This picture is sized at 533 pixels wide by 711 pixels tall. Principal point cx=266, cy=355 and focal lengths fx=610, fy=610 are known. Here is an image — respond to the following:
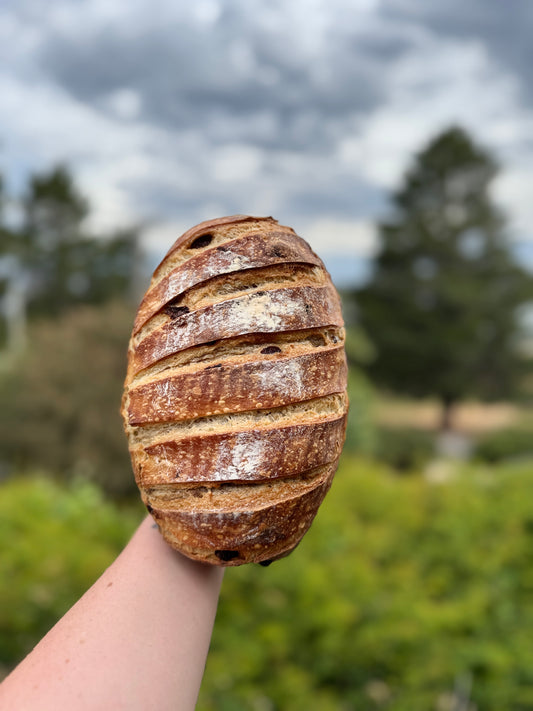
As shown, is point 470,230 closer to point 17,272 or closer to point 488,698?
point 17,272

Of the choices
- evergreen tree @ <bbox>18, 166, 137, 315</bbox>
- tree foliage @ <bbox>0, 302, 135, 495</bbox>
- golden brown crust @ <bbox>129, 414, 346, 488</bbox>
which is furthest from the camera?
evergreen tree @ <bbox>18, 166, 137, 315</bbox>

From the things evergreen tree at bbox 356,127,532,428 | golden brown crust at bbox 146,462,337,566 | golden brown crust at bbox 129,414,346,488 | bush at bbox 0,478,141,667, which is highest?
evergreen tree at bbox 356,127,532,428

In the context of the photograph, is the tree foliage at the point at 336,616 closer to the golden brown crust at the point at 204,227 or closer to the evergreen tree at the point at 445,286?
the golden brown crust at the point at 204,227

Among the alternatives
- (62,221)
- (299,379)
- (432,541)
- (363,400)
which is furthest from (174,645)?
(62,221)

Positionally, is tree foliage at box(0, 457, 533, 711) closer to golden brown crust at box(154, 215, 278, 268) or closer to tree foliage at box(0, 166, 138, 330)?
golden brown crust at box(154, 215, 278, 268)

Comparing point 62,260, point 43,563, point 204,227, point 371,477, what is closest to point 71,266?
point 62,260

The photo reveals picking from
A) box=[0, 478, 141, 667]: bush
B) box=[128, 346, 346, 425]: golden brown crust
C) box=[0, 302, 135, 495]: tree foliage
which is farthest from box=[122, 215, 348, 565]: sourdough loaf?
box=[0, 302, 135, 495]: tree foliage

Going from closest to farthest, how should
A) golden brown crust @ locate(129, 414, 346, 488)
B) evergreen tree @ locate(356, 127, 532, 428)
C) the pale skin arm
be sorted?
1. the pale skin arm
2. golden brown crust @ locate(129, 414, 346, 488)
3. evergreen tree @ locate(356, 127, 532, 428)
